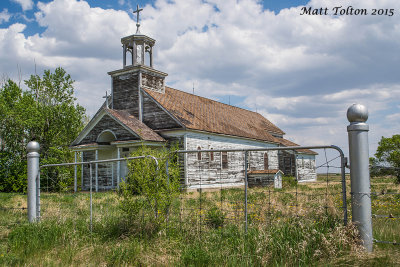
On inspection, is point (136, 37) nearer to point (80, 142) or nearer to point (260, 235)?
point (80, 142)

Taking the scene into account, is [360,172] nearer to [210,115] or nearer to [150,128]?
[150,128]

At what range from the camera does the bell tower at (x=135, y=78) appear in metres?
22.8

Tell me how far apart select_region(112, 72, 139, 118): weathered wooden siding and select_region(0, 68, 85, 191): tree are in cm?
465

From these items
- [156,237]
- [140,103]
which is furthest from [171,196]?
[140,103]

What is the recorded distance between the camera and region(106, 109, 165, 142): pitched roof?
19853mm

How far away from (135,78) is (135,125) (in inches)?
153

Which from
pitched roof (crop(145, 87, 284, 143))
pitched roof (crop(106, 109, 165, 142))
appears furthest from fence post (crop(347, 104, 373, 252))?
pitched roof (crop(145, 87, 284, 143))

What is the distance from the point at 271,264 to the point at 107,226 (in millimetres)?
3546

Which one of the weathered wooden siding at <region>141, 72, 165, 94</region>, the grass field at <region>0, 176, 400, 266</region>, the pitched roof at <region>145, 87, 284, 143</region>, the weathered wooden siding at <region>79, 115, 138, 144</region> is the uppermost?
the weathered wooden siding at <region>141, 72, 165, 94</region>

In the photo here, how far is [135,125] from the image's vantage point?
818 inches

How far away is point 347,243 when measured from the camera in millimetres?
4934

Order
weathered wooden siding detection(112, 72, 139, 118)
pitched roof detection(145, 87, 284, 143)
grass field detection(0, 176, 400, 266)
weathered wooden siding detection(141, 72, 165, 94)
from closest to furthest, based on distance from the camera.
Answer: grass field detection(0, 176, 400, 266) < pitched roof detection(145, 87, 284, 143) < weathered wooden siding detection(112, 72, 139, 118) < weathered wooden siding detection(141, 72, 165, 94)

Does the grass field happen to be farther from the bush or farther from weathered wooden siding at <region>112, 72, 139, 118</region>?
weathered wooden siding at <region>112, 72, 139, 118</region>

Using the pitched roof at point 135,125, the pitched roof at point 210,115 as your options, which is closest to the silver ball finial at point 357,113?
the pitched roof at point 135,125
